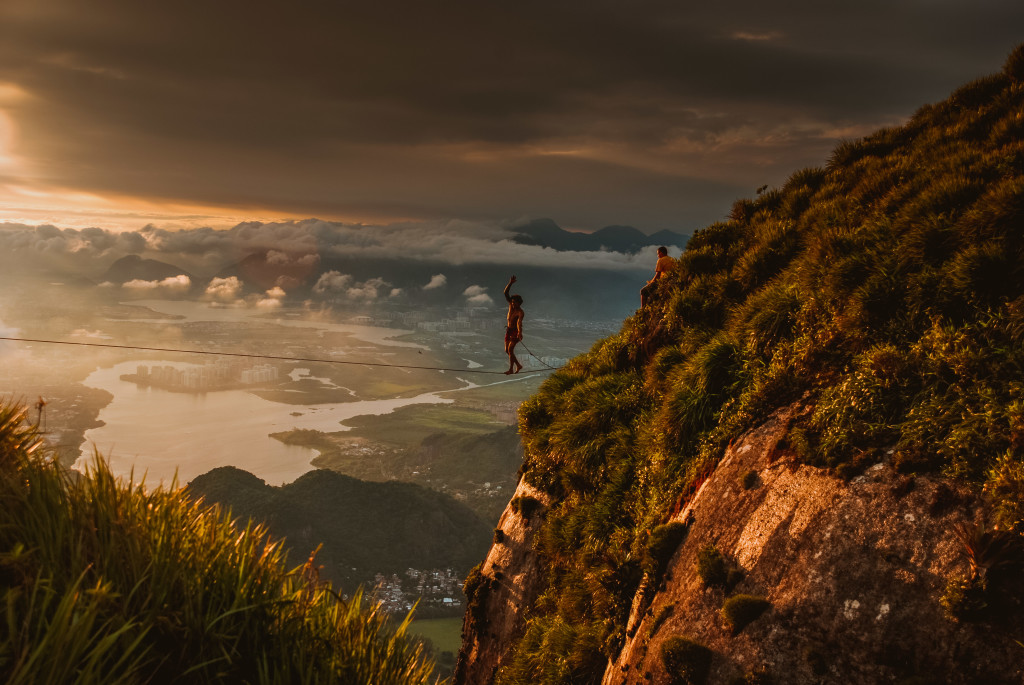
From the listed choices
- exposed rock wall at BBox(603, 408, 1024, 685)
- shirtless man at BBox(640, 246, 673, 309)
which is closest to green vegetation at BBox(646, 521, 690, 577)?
exposed rock wall at BBox(603, 408, 1024, 685)

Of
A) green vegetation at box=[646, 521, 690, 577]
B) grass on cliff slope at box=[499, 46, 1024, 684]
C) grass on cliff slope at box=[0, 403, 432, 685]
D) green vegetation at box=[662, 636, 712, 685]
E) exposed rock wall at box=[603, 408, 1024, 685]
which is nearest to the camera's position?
grass on cliff slope at box=[0, 403, 432, 685]

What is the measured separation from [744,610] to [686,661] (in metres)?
0.95

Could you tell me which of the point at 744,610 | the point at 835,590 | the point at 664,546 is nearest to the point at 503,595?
the point at 664,546

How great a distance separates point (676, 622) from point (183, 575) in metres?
6.04

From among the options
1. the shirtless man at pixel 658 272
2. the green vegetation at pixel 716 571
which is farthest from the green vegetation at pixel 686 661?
the shirtless man at pixel 658 272

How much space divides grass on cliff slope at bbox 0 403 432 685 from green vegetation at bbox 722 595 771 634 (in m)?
4.42

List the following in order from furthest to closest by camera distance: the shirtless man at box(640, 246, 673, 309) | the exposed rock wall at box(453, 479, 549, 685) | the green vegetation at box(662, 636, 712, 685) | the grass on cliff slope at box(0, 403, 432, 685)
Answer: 1. the shirtless man at box(640, 246, 673, 309)
2. the exposed rock wall at box(453, 479, 549, 685)
3. the green vegetation at box(662, 636, 712, 685)
4. the grass on cliff slope at box(0, 403, 432, 685)

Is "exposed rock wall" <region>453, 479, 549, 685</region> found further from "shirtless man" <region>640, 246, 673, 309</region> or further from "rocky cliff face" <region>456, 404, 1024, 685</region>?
"shirtless man" <region>640, 246, 673, 309</region>

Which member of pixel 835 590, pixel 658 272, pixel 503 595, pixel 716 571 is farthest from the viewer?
pixel 658 272

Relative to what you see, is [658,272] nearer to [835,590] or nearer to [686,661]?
[835,590]

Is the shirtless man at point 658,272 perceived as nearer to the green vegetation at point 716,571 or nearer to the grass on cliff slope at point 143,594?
the green vegetation at point 716,571

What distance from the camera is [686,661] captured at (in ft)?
22.9

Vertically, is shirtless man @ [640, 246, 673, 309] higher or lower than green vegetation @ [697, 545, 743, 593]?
higher

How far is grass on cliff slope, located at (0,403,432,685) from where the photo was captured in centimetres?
465
